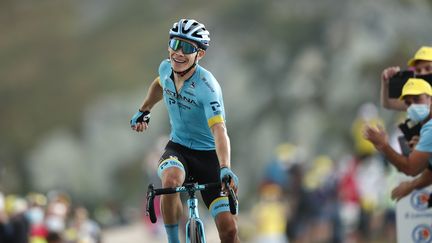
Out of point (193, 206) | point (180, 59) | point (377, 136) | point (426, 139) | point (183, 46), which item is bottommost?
point (193, 206)

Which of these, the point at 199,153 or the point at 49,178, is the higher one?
the point at 49,178

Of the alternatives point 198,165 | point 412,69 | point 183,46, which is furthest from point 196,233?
point 412,69

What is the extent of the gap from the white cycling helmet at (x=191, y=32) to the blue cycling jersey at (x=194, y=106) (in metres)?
0.30

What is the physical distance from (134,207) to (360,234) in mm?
15383

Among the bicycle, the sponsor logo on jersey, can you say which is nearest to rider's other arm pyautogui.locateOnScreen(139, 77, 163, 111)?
the sponsor logo on jersey

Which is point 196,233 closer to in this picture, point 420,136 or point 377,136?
point 377,136

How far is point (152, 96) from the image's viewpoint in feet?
41.5

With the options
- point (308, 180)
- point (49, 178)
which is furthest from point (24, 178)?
point (308, 180)

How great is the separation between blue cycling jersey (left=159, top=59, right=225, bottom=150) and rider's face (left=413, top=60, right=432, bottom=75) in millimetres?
2653

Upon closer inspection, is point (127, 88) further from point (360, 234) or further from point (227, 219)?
point (227, 219)

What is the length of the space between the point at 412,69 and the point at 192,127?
10.0 feet

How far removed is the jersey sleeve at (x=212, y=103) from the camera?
11422mm

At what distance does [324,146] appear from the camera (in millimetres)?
38281

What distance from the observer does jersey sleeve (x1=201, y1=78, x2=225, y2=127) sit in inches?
450
